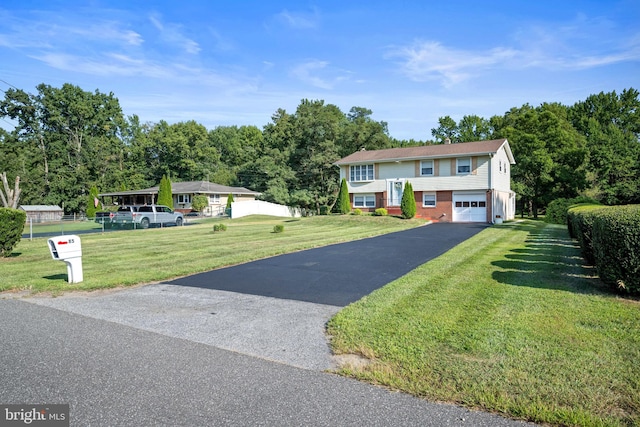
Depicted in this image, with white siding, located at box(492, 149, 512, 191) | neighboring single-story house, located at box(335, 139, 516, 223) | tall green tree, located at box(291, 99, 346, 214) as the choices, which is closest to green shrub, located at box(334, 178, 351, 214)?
neighboring single-story house, located at box(335, 139, 516, 223)

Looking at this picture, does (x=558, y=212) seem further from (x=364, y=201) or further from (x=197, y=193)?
(x=197, y=193)

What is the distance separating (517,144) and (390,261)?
34.1 m

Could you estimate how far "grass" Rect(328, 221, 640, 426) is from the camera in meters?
3.07

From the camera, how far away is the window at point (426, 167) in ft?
99.3

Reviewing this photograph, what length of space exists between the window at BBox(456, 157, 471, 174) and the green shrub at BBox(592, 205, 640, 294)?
2365 centimetres

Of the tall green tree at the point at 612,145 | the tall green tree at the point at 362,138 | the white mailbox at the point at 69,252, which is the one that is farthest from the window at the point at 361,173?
the white mailbox at the point at 69,252

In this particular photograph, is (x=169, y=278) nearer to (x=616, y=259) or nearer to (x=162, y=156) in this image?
(x=616, y=259)

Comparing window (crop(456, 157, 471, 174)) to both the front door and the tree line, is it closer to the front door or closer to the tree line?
the front door

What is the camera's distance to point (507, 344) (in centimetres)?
418

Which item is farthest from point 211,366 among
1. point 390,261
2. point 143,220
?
point 143,220

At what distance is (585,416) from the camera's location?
110 inches

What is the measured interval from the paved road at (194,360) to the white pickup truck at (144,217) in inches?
742

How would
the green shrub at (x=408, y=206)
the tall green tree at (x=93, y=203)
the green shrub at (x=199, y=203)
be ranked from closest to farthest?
the green shrub at (x=408, y=206) < the green shrub at (x=199, y=203) < the tall green tree at (x=93, y=203)

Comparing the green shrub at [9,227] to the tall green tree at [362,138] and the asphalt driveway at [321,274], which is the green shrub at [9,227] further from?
the tall green tree at [362,138]
